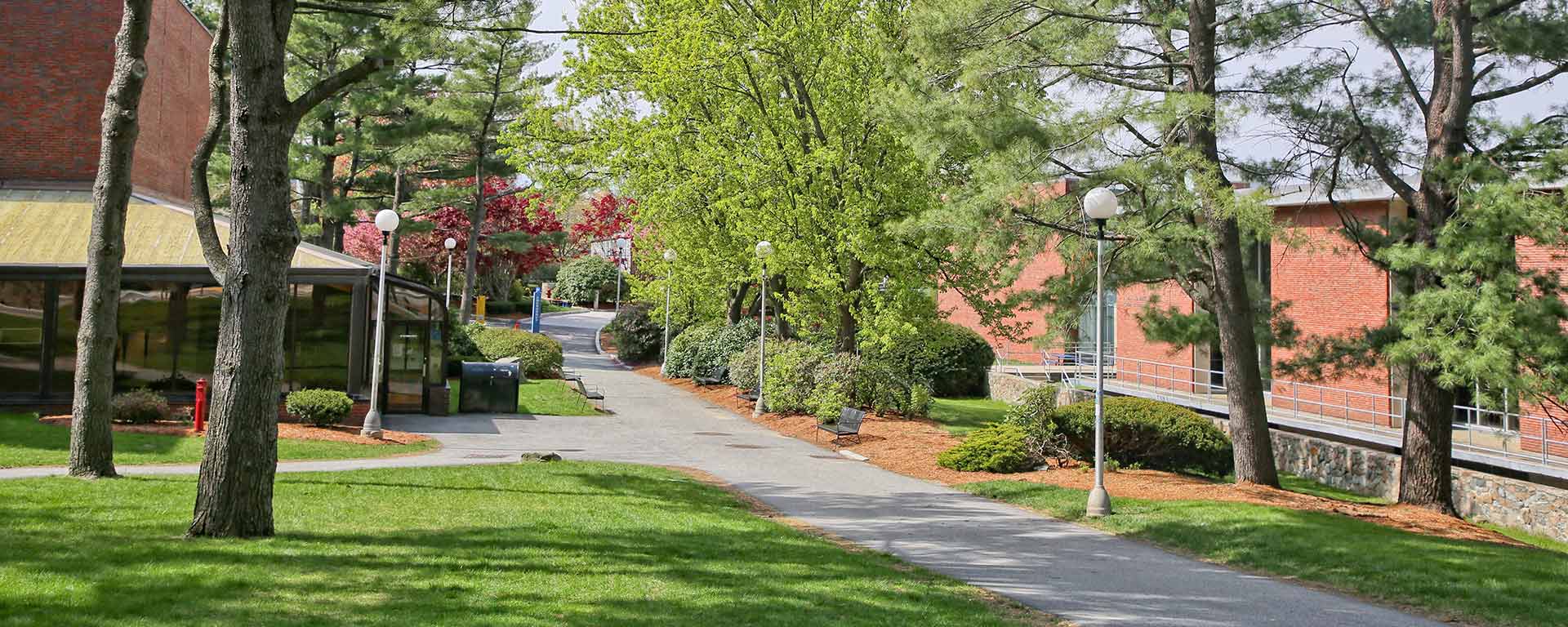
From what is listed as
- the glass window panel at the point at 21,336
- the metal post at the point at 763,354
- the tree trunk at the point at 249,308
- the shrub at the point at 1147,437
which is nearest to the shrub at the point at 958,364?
the metal post at the point at 763,354

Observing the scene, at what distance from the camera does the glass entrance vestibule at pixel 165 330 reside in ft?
62.8

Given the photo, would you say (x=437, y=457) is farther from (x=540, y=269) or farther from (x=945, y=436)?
(x=540, y=269)

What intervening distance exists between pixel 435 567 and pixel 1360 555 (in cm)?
829

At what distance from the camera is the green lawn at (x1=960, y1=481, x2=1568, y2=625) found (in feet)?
27.8

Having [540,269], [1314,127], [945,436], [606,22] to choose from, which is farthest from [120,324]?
[540,269]

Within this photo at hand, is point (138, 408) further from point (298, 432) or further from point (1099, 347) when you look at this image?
point (1099, 347)

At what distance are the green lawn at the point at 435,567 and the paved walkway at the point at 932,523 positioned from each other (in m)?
0.91

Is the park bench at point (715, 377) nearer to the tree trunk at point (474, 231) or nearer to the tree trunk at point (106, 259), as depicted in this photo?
the tree trunk at point (474, 231)

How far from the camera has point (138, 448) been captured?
14.6m

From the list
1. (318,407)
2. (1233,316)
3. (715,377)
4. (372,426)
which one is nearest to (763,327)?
(715,377)

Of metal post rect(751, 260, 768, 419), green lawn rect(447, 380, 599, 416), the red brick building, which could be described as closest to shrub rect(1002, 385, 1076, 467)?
the red brick building

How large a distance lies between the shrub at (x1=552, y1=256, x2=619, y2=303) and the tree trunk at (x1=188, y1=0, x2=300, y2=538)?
63044 mm

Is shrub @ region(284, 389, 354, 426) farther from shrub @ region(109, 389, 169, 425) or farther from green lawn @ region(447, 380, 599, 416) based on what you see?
green lawn @ region(447, 380, 599, 416)

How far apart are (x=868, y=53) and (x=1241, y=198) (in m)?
10.9
